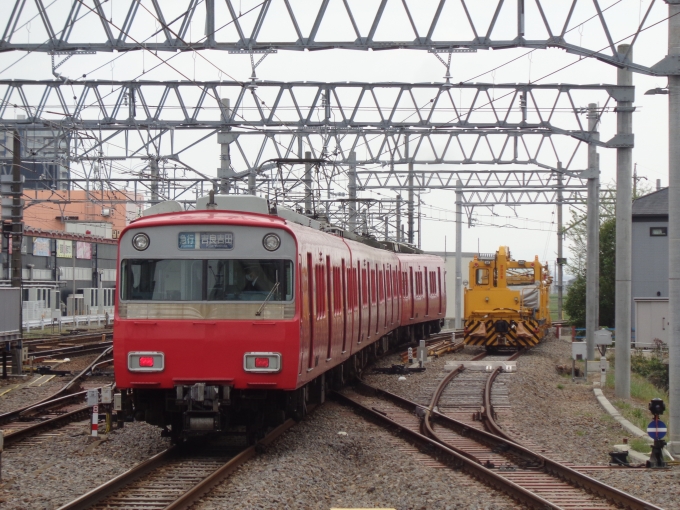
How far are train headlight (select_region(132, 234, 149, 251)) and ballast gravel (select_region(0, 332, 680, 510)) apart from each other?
229cm

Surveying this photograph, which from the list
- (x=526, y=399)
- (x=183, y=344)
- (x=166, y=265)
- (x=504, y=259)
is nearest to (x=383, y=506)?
(x=183, y=344)

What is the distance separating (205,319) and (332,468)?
6.88ft

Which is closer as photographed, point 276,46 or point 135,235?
point 135,235

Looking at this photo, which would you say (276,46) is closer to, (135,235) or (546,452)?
(135,235)

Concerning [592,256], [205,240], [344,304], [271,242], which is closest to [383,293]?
[592,256]

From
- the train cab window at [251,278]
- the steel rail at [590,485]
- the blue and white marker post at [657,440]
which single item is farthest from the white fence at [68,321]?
the blue and white marker post at [657,440]

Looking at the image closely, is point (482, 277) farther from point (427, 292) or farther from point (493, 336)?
point (427, 292)

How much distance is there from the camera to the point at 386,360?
2517cm

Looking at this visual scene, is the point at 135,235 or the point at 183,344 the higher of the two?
the point at 135,235

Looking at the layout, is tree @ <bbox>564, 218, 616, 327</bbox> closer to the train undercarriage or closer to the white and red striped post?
the train undercarriage

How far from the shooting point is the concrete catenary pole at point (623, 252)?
17391 mm

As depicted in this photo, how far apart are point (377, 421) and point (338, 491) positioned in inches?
188

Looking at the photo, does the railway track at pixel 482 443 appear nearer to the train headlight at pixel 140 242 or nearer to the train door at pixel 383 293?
the train door at pixel 383 293

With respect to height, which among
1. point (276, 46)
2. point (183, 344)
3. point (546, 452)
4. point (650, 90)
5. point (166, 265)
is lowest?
point (546, 452)
